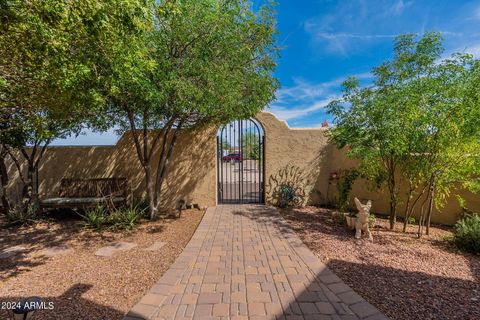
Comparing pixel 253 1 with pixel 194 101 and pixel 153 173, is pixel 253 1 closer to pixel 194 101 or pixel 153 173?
pixel 194 101

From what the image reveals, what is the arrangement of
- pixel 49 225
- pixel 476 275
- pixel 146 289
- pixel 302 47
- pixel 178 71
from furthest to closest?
1. pixel 302 47
2. pixel 49 225
3. pixel 178 71
4. pixel 476 275
5. pixel 146 289

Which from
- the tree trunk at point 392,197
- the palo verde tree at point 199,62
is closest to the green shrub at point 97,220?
the palo verde tree at point 199,62

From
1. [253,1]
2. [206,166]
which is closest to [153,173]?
[206,166]

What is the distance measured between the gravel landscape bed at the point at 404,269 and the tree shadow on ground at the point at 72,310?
9.43ft

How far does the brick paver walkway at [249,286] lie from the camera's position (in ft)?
8.08

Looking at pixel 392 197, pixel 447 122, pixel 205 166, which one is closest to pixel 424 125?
pixel 447 122

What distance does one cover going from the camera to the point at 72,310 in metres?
2.55

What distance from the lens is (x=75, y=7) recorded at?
236 centimetres

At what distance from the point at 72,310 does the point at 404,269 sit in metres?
4.33

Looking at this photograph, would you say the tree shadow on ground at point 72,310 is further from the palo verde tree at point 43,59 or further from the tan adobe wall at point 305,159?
the tan adobe wall at point 305,159

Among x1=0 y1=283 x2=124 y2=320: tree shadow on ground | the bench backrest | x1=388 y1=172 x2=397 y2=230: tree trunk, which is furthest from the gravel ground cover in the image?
x1=388 y1=172 x2=397 y2=230: tree trunk

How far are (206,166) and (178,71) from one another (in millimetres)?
3596

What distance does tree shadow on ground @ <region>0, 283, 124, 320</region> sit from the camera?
2439 millimetres

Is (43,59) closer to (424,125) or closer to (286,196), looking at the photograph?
(424,125)
